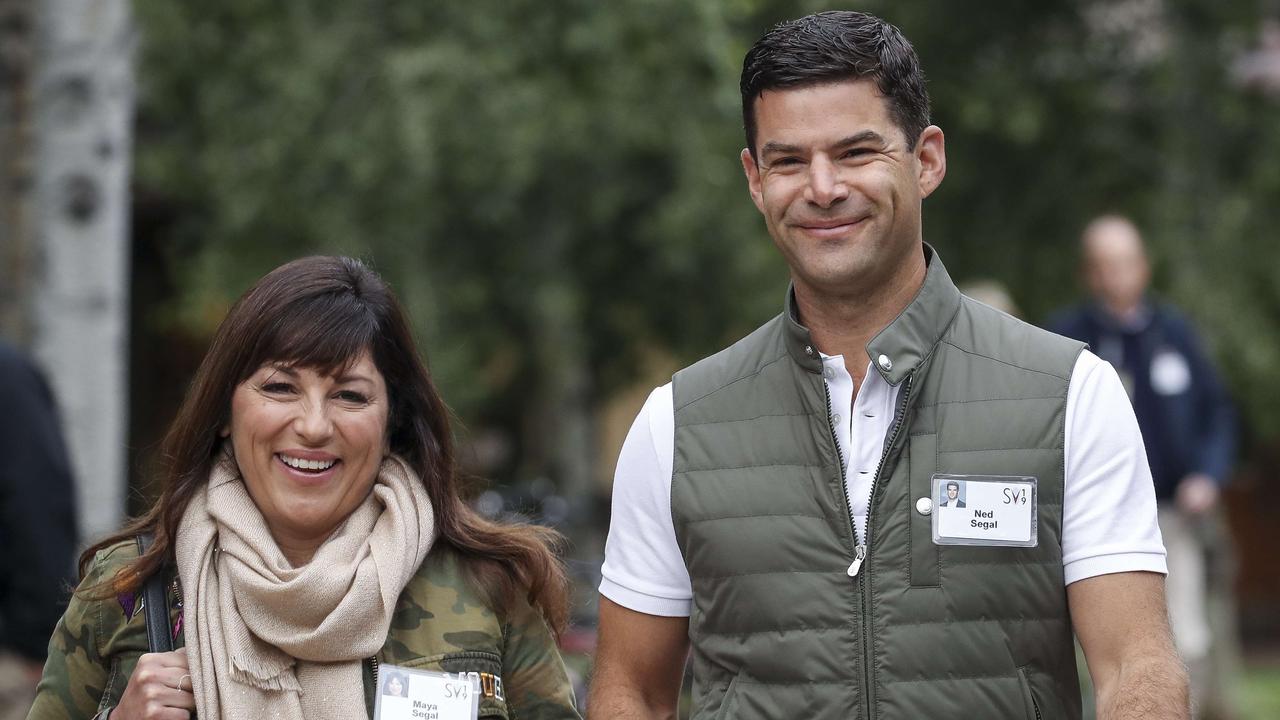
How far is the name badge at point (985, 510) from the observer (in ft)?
10.8

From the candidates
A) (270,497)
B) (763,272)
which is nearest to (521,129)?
(763,272)

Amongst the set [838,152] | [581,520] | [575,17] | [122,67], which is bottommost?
[581,520]

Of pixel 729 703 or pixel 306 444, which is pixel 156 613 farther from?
pixel 729 703

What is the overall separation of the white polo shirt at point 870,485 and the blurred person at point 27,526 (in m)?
2.46

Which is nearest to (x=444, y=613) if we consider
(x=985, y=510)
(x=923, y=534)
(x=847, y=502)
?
(x=847, y=502)

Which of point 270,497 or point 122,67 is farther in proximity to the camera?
point 122,67

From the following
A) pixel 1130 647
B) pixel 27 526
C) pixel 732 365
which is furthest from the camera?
pixel 27 526

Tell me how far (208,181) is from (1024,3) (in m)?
5.77

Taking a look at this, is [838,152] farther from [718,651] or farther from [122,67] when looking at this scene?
[122,67]

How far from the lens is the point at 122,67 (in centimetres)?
695

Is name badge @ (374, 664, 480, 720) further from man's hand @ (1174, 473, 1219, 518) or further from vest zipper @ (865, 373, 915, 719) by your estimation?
man's hand @ (1174, 473, 1219, 518)

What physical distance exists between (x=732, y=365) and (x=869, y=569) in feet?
1.71

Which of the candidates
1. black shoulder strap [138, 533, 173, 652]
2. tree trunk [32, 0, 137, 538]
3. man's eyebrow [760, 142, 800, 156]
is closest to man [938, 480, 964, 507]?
man's eyebrow [760, 142, 800, 156]

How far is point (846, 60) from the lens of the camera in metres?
3.41
